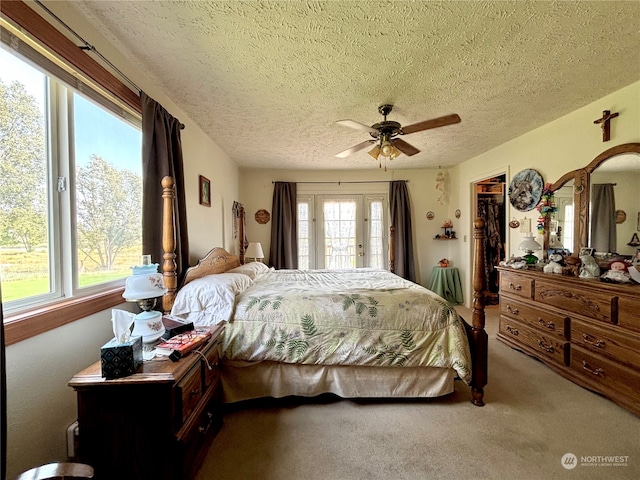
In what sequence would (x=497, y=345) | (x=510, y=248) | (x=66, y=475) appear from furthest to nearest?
1. (x=510, y=248)
2. (x=497, y=345)
3. (x=66, y=475)

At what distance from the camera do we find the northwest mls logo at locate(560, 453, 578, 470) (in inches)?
56.8

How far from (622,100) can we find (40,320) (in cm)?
418

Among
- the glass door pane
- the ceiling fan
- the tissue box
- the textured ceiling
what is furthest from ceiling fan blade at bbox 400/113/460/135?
the glass door pane

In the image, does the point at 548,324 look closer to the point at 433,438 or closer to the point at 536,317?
the point at 536,317

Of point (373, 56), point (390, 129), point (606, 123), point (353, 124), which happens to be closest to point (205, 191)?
point (353, 124)

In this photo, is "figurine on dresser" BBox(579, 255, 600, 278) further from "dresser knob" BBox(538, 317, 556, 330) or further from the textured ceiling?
the textured ceiling

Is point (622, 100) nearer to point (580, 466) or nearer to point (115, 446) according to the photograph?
point (580, 466)

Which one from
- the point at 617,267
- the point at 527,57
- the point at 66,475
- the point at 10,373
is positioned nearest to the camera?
the point at 66,475

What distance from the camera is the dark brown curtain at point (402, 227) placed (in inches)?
186

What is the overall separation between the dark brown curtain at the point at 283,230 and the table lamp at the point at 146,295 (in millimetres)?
3255

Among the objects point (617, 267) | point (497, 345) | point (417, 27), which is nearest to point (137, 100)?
point (417, 27)

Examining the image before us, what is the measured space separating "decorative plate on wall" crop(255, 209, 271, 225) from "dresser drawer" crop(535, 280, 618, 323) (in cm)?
391

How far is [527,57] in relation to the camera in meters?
1.78

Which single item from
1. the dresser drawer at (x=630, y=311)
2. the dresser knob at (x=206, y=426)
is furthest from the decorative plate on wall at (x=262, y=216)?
the dresser drawer at (x=630, y=311)
